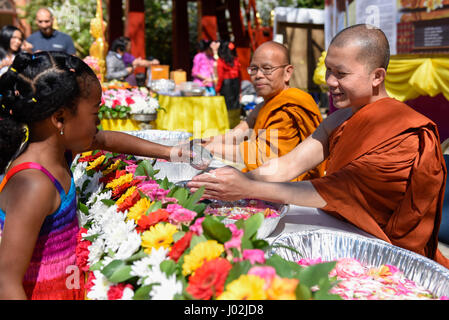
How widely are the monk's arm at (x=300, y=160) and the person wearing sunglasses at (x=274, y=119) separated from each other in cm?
37

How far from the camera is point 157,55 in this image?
17.4m

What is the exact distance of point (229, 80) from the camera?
27.3 ft

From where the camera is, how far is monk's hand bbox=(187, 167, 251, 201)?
1405mm

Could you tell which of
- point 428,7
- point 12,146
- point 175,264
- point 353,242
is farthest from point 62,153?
point 428,7

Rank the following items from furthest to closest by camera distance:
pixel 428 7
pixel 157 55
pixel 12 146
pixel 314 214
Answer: pixel 157 55 → pixel 428 7 → pixel 314 214 → pixel 12 146

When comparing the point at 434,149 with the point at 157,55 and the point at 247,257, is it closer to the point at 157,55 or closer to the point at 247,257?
the point at 247,257

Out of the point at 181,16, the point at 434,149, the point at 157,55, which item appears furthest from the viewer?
the point at 157,55

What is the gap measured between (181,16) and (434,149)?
11.1 m

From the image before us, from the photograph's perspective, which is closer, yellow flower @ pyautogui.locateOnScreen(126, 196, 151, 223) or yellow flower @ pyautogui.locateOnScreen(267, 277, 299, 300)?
yellow flower @ pyautogui.locateOnScreen(267, 277, 299, 300)

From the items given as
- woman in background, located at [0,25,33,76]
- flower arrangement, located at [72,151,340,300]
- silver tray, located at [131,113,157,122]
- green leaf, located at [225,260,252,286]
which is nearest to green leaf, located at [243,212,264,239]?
flower arrangement, located at [72,151,340,300]

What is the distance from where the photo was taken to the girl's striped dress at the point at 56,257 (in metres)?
1.11

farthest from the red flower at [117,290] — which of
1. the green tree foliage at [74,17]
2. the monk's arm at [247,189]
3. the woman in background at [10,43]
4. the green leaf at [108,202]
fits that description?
the green tree foliage at [74,17]

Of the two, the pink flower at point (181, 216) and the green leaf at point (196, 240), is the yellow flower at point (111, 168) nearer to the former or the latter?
the pink flower at point (181, 216)

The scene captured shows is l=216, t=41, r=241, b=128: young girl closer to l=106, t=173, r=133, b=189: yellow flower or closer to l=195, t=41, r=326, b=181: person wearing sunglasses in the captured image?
l=195, t=41, r=326, b=181: person wearing sunglasses
